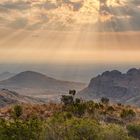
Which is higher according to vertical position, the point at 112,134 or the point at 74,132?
the point at 74,132

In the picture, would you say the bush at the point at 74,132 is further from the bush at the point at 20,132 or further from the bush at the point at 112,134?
the bush at the point at 20,132

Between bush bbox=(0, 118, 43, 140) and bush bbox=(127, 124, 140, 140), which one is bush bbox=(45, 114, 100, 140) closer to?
bush bbox=(0, 118, 43, 140)

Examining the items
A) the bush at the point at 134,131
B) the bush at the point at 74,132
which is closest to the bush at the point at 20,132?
the bush at the point at 74,132

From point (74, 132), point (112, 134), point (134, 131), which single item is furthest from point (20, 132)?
point (134, 131)

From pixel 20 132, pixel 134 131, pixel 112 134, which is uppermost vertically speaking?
pixel 20 132

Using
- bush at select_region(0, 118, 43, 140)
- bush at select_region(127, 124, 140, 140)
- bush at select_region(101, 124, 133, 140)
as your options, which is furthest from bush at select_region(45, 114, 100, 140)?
bush at select_region(127, 124, 140, 140)

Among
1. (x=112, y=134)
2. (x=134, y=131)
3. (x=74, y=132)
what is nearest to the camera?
(x=74, y=132)

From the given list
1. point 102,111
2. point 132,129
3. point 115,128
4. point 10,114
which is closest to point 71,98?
point 102,111

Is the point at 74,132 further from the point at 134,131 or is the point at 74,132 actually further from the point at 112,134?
the point at 134,131

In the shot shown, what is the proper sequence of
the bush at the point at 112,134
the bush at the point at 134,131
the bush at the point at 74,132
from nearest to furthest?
the bush at the point at 74,132
the bush at the point at 112,134
the bush at the point at 134,131

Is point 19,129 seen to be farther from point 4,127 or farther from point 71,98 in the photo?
point 71,98

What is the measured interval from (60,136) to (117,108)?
97156mm

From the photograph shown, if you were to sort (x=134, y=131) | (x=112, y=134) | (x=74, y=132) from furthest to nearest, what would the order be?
(x=134, y=131)
(x=112, y=134)
(x=74, y=132)

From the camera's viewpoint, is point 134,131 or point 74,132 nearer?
point 74,132
